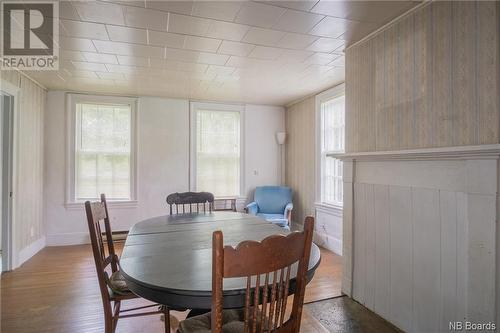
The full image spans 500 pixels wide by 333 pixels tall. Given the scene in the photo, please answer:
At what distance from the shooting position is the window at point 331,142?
12.5 ft

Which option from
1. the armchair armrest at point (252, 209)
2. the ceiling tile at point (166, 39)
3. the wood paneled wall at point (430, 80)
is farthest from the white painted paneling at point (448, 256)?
the armchair armrest at point (252, 209)

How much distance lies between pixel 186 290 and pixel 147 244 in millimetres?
717

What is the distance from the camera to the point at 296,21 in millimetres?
2084

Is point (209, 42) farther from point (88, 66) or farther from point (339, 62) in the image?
point (88, 66)

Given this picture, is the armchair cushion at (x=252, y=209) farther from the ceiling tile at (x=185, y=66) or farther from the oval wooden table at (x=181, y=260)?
the ceiling tile at (x=185, y=66)

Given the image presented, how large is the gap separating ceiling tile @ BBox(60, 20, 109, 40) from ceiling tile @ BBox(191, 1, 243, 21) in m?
0.84

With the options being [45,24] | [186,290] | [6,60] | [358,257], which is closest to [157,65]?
[45,24]

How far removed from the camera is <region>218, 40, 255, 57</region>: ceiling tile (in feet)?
8.13

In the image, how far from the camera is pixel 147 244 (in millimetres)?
1663

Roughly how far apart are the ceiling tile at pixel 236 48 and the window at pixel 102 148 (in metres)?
2.47

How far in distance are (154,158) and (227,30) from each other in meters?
2.88

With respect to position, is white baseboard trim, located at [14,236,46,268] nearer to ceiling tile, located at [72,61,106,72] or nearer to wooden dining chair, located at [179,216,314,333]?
ceiling tile, located at [72,61,106,72]

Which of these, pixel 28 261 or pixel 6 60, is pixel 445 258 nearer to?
pixel 6 60

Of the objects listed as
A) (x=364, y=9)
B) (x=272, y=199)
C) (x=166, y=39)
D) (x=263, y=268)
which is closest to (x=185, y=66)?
(x=166, y=39)
